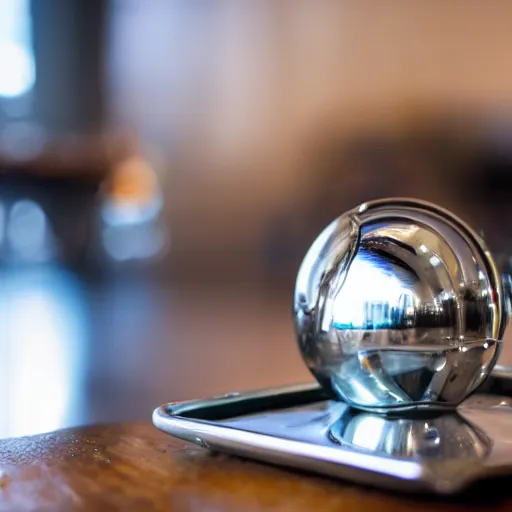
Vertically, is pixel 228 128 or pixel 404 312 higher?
pixel 228 128

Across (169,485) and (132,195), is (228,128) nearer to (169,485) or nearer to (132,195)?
(132,195)

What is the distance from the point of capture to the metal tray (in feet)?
0.96

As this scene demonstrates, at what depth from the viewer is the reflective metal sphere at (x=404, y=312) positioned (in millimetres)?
393

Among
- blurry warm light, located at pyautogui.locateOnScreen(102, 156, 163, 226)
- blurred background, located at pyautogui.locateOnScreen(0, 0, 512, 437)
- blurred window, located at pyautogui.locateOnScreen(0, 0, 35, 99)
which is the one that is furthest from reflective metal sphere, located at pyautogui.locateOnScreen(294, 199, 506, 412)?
blurred window, located at pyautogui.locateOnScreen(0, 0, 35, 99)

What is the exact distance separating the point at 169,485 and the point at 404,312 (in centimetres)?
14

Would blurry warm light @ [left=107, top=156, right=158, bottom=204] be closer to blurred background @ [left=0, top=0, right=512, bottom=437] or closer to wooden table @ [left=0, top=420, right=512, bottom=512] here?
blurred background @ [left=0, top=0, right=512, bottom=437]

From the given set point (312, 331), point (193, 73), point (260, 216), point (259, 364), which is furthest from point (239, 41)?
point (312, 331)

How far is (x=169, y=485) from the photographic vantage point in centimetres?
31

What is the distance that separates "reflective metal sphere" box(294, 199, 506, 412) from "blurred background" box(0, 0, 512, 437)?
101 inches

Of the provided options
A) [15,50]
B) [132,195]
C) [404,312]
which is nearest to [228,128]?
[132,195]

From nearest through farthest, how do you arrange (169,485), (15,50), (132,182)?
(169,485) → (132,182) → (15,50)

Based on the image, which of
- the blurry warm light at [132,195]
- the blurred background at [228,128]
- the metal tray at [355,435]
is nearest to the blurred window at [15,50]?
the blurred background at [228,128]

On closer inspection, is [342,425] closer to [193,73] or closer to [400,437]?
[400,437]

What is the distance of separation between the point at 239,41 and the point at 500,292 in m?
4.38
